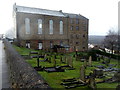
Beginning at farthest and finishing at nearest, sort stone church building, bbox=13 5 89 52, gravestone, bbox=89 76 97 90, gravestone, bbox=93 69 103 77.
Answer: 1. stone church building, bbox=13 5 89 52
2. gravestone, bbox=93 69 103 77
3. gravestone, bbox=89 76 97 90

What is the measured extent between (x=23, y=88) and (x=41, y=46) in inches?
1317

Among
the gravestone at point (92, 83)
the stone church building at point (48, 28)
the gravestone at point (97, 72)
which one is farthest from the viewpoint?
the stone church building at point (48, 28)

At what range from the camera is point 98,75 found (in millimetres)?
10703

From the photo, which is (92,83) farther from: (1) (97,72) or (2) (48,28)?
(2) (48,28)

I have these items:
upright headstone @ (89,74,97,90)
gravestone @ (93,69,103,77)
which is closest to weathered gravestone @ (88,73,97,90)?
upright headstone @ (89,74,97,90)

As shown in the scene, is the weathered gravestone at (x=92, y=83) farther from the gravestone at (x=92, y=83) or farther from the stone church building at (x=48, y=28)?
the stone church building at (x=48, y=28)

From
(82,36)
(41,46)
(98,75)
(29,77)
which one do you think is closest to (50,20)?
(41,46)

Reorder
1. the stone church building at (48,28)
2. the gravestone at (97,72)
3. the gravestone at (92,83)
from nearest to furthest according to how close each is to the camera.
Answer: the gravestone at (92,83), the gravestone at (97,72), the stone church building at (48,28)

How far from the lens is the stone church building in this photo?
34.4m

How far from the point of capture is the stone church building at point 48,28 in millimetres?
34406

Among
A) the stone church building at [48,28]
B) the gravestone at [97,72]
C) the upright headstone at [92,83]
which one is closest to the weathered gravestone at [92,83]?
the upright headstone at [92,83]

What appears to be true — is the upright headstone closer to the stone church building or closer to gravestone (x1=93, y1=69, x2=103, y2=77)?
gravestone (x1=93, y1=69, x2=103, y2=77)

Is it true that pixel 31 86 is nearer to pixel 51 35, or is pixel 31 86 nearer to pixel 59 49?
pixel 59 49

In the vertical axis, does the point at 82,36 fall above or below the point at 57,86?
above
